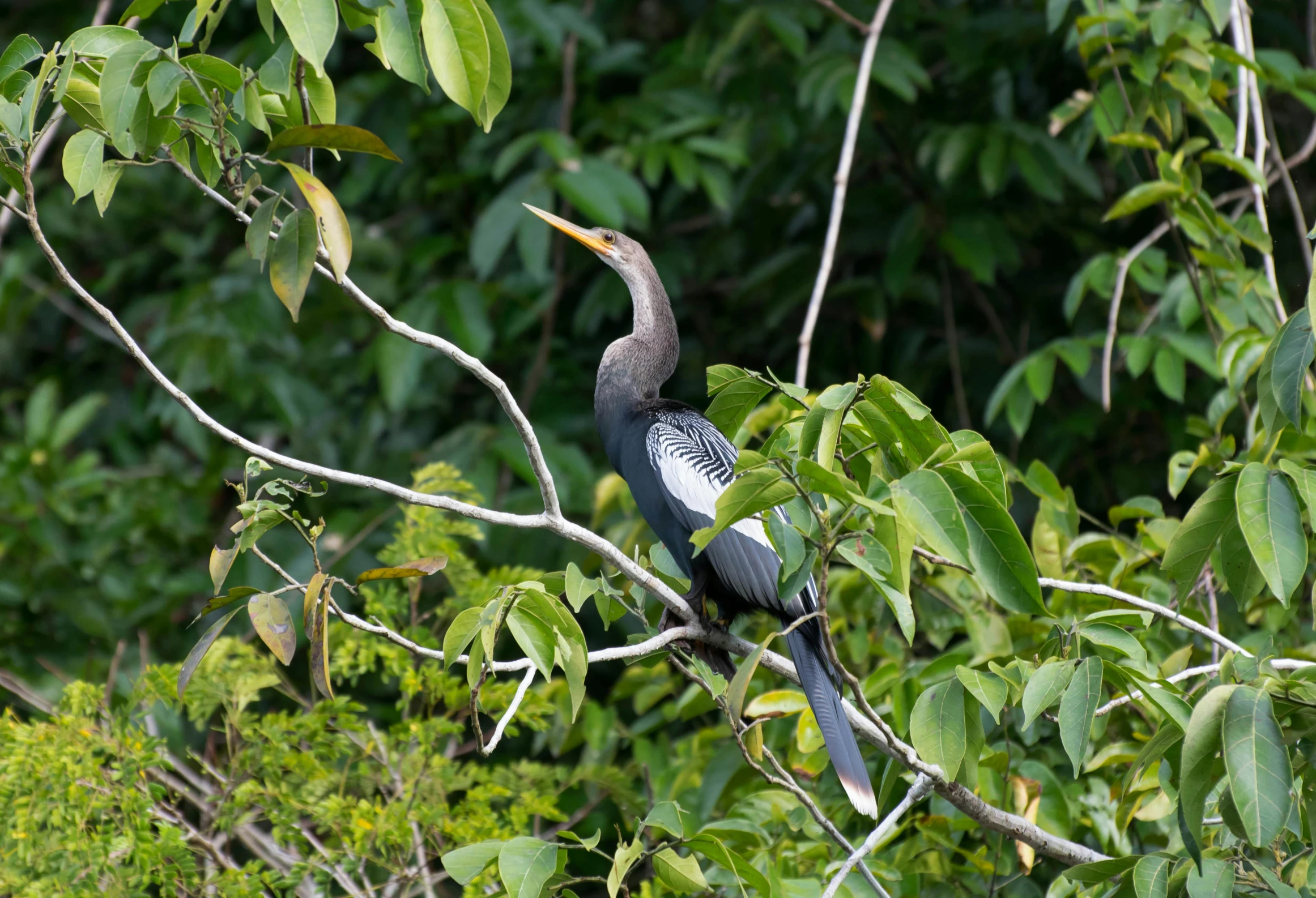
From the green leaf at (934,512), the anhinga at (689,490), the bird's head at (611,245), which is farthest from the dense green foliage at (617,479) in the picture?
the bird's head at (611,245)

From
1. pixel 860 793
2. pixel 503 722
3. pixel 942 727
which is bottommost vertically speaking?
pixel 860 793

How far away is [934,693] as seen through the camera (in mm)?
1511

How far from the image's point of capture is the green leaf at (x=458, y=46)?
4.56 feet

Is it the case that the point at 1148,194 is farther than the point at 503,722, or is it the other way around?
the point at 1148,194

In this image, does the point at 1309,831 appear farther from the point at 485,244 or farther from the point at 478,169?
the point at 478,169

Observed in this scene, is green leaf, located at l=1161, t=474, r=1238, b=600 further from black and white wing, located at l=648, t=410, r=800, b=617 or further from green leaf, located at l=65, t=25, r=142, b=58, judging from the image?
green leaf, located at l=65, t=25, r=142, b=58

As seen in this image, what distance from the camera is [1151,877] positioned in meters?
1.36

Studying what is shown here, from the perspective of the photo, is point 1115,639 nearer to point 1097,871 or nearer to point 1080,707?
point 1080,707

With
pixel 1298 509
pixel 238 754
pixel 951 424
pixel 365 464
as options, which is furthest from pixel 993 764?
pixel 365 464

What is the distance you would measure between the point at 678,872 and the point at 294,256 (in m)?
0.87

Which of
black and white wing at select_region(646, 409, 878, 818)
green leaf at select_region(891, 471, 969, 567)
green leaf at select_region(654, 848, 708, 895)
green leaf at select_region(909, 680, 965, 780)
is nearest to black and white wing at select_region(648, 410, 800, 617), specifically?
black and white wing at select_region(646, 409, 878, 818)

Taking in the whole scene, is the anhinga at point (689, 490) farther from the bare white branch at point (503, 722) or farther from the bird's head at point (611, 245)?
the bare white branch at point (503, 722)

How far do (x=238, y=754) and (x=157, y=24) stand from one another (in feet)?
11.6

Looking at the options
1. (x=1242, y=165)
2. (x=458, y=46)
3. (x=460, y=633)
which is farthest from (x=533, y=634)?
(x=1242, y=165)
